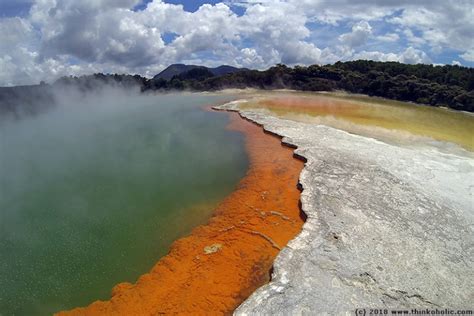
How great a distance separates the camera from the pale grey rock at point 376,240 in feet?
17.1

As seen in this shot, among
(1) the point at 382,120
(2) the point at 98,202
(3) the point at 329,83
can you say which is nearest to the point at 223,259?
(2) the point at 98,202

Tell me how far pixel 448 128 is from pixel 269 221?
15.5 meters

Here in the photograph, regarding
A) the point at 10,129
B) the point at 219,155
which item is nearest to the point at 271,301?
the point at 219,155

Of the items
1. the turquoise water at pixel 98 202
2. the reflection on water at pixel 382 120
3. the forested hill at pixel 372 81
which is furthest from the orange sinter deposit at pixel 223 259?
the forested hill at pixel 372 81

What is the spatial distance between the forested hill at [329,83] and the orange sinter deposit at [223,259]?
2521 cm

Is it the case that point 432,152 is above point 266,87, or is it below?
below

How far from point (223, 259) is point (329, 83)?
106 ft

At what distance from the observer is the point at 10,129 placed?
68.5ft

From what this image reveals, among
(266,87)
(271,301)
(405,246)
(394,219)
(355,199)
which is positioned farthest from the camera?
(266,87)

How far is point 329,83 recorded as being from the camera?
116 ft

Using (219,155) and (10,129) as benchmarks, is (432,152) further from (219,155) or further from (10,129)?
(10,129)

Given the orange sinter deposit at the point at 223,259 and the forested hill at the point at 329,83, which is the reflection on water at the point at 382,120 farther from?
the orange sinter deposit at the point at 223,259

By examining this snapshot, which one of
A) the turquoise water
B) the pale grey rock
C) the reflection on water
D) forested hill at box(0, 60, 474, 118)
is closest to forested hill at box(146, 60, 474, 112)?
forested hill at box(0, 60, 474, 118)

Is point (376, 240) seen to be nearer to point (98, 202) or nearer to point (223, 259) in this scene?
point (223, 259)
